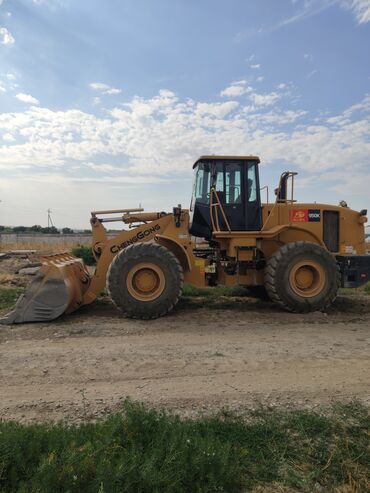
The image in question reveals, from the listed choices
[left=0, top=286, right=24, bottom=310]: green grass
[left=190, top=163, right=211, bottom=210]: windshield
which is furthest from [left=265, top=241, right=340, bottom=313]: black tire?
[left=0, top=286, right=24, bottom=310]: green grass

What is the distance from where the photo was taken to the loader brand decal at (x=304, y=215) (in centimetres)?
909

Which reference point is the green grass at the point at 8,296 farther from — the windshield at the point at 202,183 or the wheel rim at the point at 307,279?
the wheel rim at the point at 307,279

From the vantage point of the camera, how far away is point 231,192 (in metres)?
8.84

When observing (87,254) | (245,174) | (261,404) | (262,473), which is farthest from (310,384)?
(87,254)

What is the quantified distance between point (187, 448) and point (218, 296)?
7436mm

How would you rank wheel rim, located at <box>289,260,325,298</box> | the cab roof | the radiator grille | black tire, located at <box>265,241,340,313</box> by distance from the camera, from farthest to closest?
the radiator grille, the cab roof, wheel rim, located at <box>289,260,325,298</box>, black tire, located at <box>265,241,340,313</box>

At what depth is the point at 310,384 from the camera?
15.2 feet

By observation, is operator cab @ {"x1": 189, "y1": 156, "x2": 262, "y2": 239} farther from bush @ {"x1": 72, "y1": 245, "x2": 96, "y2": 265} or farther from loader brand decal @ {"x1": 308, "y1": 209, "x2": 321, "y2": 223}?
bush @ {"x1": 72, "y1": 245, "x2": 96, "y2": 265}

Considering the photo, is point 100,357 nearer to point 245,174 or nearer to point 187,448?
point 187,448

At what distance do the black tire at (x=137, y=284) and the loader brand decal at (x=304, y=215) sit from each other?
2.90 metres

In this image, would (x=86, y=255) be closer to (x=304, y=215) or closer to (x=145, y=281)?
(x=145, y=281)

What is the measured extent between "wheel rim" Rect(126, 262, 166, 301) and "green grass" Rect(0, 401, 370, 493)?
14.0ft

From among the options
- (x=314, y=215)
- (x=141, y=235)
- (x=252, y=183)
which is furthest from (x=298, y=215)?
(x=141, y=235)

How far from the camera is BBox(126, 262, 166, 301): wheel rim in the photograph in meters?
7.95
